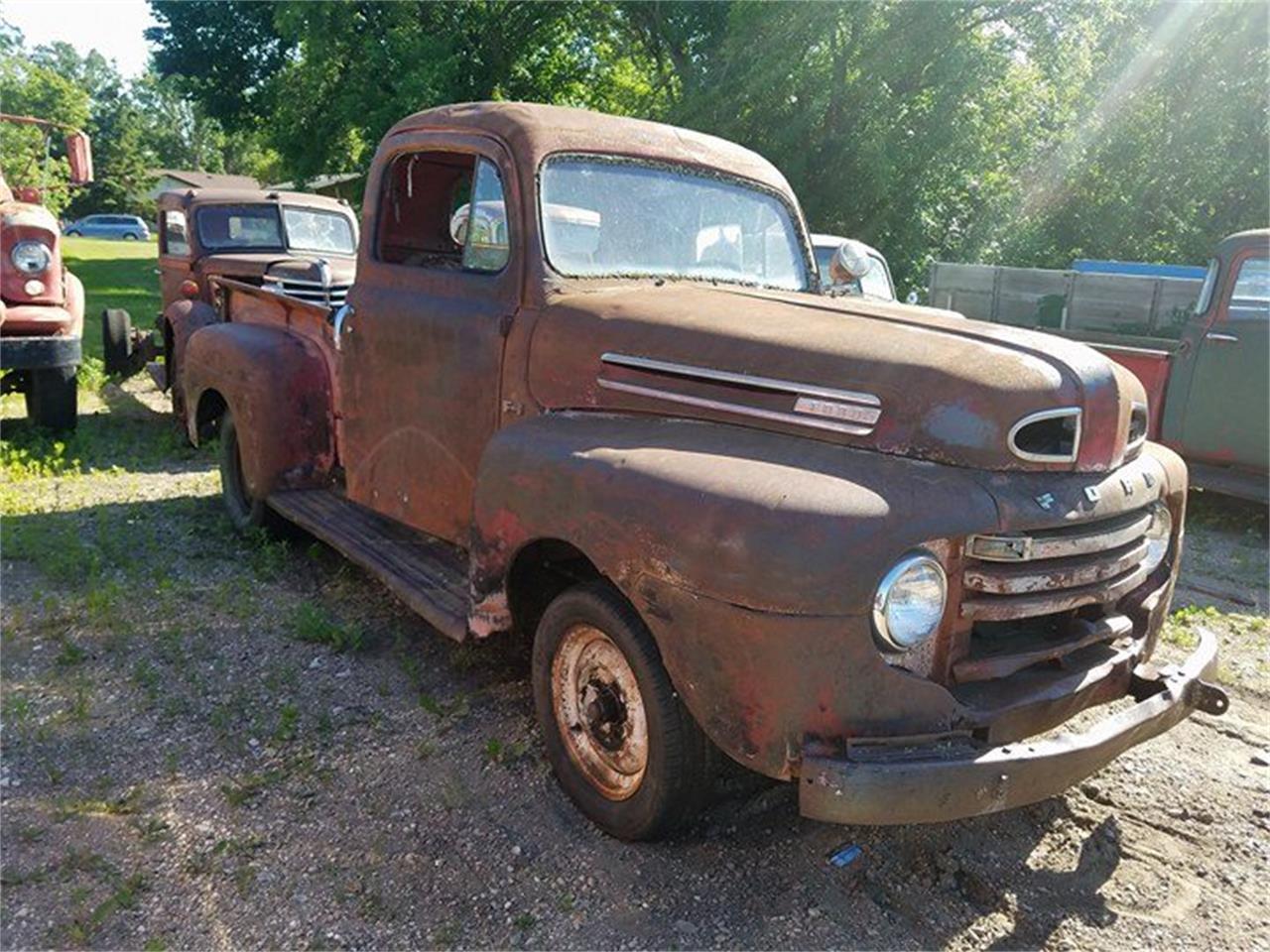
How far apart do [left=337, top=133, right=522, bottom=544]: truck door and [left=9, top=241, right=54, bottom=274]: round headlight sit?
12.9ft

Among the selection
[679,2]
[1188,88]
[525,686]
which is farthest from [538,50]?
[525,686]

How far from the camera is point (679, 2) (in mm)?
18188

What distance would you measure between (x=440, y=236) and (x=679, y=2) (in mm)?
15784

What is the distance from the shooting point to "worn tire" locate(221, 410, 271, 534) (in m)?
5.59

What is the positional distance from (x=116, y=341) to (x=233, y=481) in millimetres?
5756

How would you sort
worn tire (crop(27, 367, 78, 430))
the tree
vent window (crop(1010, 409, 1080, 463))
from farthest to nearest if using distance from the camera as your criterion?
the tree → worn tire (crop(27, 367, 78, 430)) → vent window (crop(1010, 409, 1080, 463))

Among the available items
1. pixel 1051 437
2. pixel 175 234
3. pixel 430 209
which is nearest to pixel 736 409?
pixel 1051 437

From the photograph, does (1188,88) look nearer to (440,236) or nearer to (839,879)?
(440,236)

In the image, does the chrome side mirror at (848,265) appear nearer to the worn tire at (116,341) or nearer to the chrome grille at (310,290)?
the chrome grille at (310,290)

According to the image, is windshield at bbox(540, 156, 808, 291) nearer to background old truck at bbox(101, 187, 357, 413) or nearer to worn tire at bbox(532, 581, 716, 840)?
worn tire at bbox(532, 581, 716, 840)

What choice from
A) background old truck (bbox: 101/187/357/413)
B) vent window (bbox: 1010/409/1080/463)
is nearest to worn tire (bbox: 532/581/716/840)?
vent window (bbox: 1010/409/1080/463)

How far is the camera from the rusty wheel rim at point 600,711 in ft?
9.52

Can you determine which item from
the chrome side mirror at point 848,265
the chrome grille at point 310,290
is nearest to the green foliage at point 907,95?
the chrome grille at point 310,290

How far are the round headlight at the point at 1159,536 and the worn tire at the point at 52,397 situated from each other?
23.5 ft
